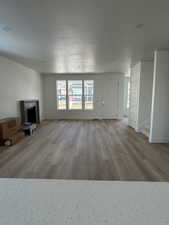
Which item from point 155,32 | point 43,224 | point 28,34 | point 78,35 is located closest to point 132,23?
point 155,32

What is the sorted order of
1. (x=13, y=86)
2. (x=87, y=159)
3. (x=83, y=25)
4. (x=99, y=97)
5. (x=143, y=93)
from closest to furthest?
1. (x=83, y=25)
2. (x=87, y=159)
3. (x=13, y=86)
4. (x=143, y=93)
5. (x=99, y=97)

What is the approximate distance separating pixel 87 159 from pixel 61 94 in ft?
17.6

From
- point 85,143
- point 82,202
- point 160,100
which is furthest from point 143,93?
point 82,202

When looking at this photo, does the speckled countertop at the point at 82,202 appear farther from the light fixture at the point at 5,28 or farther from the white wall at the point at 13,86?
the white wall at the point at 13,86

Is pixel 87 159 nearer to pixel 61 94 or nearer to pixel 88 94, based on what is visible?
pixel 88 94

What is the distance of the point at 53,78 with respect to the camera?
7.39m

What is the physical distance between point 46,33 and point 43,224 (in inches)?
115

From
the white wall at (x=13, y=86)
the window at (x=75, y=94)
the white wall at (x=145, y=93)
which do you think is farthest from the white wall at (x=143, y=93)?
the white wall at (x=13, y=86)

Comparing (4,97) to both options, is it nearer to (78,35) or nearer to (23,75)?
(23,75)

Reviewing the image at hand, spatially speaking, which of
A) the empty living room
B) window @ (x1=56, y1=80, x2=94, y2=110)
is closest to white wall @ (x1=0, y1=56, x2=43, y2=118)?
the empty living room

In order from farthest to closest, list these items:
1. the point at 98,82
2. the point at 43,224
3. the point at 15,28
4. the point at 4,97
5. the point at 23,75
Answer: the point at 98,82
the point at 23,75
the point at 4,97
the point at 15,28
the point at 43,224

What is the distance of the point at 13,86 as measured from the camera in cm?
453

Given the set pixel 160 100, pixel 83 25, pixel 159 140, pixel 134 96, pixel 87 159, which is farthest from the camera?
pixel 134 96

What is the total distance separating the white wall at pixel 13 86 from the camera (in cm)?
401
